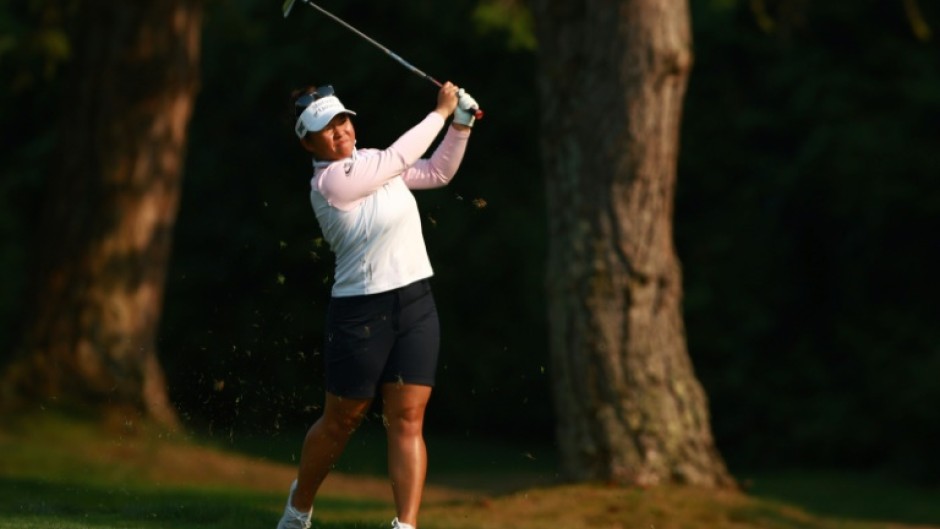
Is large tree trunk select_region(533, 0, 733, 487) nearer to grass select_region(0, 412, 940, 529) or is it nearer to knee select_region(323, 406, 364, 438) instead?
grass select_region(0, 412, 940, 529)

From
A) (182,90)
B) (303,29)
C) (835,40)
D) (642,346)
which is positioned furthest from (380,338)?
(303,29)

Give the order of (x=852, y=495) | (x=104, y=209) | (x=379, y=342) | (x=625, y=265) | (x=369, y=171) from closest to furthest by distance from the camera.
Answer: (x=369, y=171) < (x=379, y=342) < (x=625, y=265) < (x=104, y=209) < (x=852, y=495)

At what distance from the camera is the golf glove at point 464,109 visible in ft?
25.3

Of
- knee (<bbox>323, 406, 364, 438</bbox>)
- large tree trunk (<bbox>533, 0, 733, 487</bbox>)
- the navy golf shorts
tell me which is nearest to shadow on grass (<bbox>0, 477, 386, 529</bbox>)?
knee (<bbox>323, 406, 364, 438</bbox>)

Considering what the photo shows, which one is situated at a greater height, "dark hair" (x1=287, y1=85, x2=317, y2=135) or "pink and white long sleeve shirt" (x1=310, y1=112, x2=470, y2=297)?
"dark hair" (x1=287, y1=85, x2=317, y2=135)

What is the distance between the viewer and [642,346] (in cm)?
1091

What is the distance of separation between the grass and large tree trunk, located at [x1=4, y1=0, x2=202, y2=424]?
49cm

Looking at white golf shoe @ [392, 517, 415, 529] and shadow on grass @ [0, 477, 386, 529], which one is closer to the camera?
white golf shoe @ [392, 517, 415, 529]

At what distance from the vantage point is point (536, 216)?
20875mm

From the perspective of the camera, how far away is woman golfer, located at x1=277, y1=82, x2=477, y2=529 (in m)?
7.49

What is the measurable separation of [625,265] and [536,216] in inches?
393

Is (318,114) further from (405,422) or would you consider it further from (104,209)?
(104,209)

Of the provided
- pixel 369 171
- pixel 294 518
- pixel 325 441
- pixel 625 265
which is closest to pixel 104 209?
pixel 625 265

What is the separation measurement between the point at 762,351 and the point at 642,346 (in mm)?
9046
